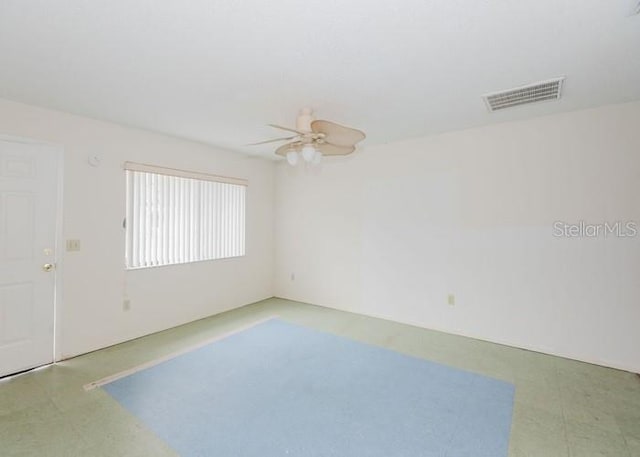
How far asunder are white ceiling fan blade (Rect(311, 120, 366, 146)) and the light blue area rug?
201 cm

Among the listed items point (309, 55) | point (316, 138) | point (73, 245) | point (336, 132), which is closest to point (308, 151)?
point (316, 138)

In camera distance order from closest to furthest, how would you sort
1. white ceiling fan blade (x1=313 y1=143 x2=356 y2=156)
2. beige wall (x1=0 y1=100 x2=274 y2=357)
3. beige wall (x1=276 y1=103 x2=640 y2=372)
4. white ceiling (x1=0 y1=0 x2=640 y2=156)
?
white ceiling (x1=0 y1=0 x2=640 y2=156) → white ceiling fan blade (x1=313 y1=143 x2=356 y2=156) → beige wall (x1=276 y1=103 x2=640 y2=372) → beige wall (x1=0 y1=100 x2=274 y2=357)

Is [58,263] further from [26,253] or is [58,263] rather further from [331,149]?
[331,149]

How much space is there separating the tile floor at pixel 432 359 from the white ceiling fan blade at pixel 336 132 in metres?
2.20

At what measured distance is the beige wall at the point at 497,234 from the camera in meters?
2.76

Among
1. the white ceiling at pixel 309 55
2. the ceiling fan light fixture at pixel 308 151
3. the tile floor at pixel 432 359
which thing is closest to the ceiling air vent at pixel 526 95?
the white ceiling at pixel 309 55

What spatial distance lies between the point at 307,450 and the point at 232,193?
359cm

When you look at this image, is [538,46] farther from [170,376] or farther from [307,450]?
[170,376]

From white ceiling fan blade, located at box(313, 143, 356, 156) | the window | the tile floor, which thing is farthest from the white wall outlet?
white ceiling fan blade, located at box(313, 143, 356, 156)

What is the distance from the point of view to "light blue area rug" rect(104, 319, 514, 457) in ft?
5.85

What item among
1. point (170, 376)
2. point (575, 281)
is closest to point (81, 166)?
point (170, 376)

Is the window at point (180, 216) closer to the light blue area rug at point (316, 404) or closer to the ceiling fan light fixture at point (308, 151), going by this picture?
the light blue area rug at point (316, 404)

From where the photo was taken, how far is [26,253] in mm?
2693

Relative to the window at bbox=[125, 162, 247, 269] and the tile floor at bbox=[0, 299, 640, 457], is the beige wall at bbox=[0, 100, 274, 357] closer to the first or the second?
the window at bbox=[125, 162, 247, 269]
